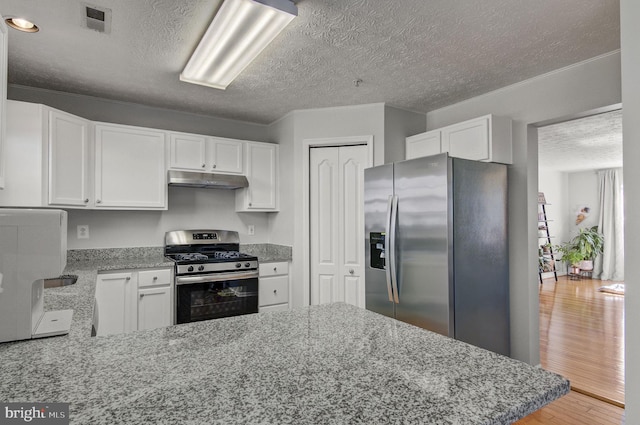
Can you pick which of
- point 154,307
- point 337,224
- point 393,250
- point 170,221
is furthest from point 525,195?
point 170,221

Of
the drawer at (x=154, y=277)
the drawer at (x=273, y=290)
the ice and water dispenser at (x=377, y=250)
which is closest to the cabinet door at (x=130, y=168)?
the drawer at (x=154, y=277)

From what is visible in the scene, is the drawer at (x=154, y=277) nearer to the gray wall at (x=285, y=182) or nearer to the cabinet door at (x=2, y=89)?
the gray wall at (x=285, y=182)

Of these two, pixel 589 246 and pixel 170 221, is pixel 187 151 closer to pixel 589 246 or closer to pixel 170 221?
pixel 170 221

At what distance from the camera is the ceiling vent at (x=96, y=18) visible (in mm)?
1879

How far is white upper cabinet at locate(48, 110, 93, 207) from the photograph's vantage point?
271 cm

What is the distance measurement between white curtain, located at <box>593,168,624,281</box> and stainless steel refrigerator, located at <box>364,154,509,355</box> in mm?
6528

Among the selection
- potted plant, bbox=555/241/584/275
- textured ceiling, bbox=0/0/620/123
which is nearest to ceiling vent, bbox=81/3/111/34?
textured ceiling, bbox=0/0/620/123

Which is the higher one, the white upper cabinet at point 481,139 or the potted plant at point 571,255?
the white upper cabinet at point 481,139

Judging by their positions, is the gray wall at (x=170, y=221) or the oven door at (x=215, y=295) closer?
the oven door at (x=215, y=295)

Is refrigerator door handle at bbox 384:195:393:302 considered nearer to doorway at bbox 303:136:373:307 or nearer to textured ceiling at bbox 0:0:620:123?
doorway at bbox 303:136:373:307

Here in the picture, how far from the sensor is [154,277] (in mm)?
3016

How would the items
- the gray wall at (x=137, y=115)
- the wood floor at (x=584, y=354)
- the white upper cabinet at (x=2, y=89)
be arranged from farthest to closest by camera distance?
the gray wall at (x=137, y=115) < the wood floor at (x=584, y=354) < the white upper cabinet at (x=2, y=89)

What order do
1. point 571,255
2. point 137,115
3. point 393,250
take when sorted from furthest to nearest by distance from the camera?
1. point 571,255
2. point 137,115
3. point 393,250

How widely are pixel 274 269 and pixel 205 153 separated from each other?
1.38 m
